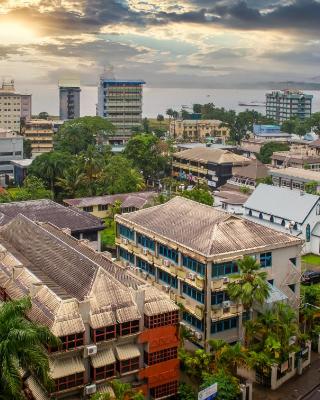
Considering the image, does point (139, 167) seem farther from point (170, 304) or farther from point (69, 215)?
point (170, 304)

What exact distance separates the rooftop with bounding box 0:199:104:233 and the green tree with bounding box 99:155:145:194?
2290 centimetres

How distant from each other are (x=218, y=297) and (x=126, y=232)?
11.6 metres

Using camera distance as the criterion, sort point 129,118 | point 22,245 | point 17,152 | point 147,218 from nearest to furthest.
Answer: point 22,245
point 147,218
point 17,152
point 129,118

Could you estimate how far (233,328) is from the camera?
1448 inches

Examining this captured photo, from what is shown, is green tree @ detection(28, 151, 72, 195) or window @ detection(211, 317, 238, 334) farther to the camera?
green tree @ detection(28, 151, 72, 195)

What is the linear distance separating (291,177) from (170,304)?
57837 mm

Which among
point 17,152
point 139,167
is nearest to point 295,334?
point 139,167

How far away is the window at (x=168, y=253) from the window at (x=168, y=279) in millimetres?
1229

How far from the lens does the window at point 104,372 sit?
87.1 ft

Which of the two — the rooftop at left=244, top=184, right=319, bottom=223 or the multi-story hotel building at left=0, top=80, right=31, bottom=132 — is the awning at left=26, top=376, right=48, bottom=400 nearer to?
the rooftop at left=244, top=184, right=319, bottom=223

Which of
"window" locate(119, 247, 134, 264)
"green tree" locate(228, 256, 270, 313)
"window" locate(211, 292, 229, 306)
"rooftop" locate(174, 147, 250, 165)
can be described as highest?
"rooftop" locate(174, 147, 250, 165)

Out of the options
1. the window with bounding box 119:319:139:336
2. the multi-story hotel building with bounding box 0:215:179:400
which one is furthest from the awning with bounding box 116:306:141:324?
the window with bounding box 119:319:139:336

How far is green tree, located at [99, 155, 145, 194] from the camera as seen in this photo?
8088 cm

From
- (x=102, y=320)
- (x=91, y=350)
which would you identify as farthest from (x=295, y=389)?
(x=91, y=350)
